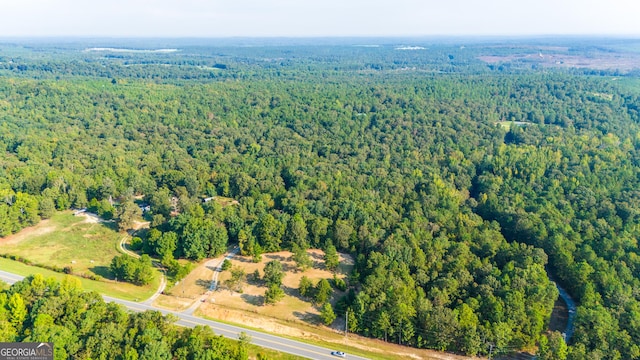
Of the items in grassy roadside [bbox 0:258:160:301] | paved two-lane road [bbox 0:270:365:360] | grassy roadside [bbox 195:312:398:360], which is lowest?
grassy roadside [bbox 195:312:398:360]

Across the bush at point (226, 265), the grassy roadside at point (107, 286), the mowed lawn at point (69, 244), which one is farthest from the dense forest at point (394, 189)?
the grassy roadside at point (107, 286)

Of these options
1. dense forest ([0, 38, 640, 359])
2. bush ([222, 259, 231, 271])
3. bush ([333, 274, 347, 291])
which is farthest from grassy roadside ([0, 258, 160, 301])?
bush ([333, 274, 347, 291])

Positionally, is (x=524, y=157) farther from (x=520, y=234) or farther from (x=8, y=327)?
(x=8, y=327)

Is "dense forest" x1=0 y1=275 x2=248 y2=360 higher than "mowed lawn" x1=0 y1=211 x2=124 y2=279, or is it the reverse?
"dense forest" x1=0 y1=275 x2=248 y2=360

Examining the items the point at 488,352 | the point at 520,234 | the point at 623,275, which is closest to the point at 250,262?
the point at 488,352

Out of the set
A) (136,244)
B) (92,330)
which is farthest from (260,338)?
(136,244)

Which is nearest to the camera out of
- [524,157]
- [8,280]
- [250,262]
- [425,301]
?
[425,301]

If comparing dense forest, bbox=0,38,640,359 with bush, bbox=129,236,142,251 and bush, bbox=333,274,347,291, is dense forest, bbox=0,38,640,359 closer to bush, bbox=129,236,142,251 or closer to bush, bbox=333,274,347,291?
bush, bbox=129,236,142,251

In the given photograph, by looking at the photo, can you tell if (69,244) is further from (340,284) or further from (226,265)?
(340,284)
